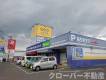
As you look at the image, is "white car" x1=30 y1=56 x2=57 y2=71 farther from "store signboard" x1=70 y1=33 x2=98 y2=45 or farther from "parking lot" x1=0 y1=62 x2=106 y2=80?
"store signboard" x1=70 y1=33 x2=98 y2=45

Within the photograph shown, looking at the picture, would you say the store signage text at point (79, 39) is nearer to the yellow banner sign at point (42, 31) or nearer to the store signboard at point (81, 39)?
the store signboard at point (81, 39)

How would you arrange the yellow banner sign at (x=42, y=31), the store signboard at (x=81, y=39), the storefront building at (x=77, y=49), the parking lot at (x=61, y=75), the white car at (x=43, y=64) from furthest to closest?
the yellow banner sign at (x=42, y=31)
the store signboard at (x=81, y=39)
the storefront building at (x=77, y=49)
the white car at (x=43, y=64)
the parking lot at (x=61, y=75)

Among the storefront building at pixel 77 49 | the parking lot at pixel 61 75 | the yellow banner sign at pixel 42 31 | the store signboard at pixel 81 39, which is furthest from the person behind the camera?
the yellow banner sign at pixel 42 31

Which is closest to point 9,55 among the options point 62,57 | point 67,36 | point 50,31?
point 50,31

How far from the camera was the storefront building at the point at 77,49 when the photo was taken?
1259 inches

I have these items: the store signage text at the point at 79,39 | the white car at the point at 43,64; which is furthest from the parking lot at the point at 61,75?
the store signage text at the point at 79,39

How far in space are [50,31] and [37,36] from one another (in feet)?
A: 14.7

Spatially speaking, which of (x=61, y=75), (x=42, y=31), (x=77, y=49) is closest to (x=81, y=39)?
(x=77, y=49)

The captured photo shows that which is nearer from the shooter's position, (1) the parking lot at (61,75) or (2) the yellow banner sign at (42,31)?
(1) the parking lot at (61,75)

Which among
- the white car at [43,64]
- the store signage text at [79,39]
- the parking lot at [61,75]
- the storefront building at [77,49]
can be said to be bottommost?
the parking lot at [61,75]

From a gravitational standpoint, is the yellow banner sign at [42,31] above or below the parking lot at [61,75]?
above

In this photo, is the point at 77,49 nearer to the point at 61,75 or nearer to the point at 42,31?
the point at 61,75

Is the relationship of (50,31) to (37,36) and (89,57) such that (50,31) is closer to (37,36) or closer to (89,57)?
(37,36)

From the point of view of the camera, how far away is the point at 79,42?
33.5 meters
